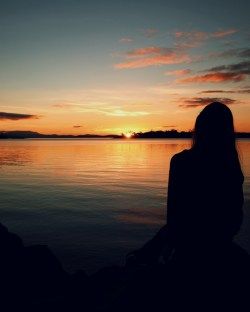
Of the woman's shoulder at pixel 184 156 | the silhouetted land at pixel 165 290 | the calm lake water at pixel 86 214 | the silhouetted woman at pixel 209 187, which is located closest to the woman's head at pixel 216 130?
the silhouetted woman at pixel 209 187

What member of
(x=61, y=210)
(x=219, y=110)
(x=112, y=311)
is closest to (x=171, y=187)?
(x=219, y=110)

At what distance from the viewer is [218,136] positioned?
4309 mm

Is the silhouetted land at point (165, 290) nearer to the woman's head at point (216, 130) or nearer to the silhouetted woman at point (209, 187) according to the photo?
the silhouetted woman at point (209, 187)

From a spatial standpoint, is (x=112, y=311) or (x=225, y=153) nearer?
(x=225, y=153)

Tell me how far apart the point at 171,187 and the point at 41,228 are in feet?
44.1

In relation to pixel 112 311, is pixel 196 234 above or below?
above

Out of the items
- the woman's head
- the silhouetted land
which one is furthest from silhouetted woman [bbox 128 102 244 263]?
the silhouetted land

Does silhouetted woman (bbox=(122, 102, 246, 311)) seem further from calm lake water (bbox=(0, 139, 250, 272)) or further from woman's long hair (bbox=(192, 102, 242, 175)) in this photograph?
calm lake water (bbox=(0, 139, 250, 272))

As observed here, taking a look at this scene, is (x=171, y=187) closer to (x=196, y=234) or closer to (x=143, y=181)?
(x=196, y=234)

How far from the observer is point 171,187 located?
445 centimetres

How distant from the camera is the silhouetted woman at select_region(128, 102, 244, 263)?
429 centimetres

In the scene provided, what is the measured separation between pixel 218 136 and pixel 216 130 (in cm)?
8

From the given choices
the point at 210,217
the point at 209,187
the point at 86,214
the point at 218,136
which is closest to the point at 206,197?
the point at 209,187

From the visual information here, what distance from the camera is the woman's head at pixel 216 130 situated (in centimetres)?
432
